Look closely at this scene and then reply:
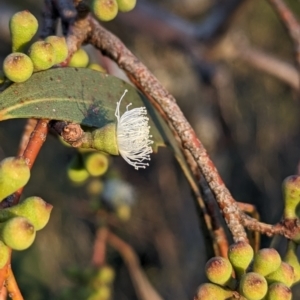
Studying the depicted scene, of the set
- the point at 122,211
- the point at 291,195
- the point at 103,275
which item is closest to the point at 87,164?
the point at 291,195

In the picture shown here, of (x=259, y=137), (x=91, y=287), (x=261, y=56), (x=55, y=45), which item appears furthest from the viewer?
(x=259, y=137)

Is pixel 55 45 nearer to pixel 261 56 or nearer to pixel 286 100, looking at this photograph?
pixel 261 56

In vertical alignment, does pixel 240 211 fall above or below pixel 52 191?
above

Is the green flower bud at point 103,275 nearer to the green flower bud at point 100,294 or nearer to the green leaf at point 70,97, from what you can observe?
the green flower bud at point 100,294

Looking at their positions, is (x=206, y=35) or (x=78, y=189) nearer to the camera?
(x=206, y=35)

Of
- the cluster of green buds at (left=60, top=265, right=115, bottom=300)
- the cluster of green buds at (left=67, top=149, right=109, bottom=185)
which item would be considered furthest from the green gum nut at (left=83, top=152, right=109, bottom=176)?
the cluster of green buds at (left=60, top=265, right=115, bottom=300)

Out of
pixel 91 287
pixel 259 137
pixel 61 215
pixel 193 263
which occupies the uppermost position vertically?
pixel 91 287

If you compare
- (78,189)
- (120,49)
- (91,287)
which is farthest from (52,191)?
(120,49)

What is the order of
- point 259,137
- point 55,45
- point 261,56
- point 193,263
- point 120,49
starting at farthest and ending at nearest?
point 259,137, point 193,263, point 261,56, point 120,49, point 55,45
